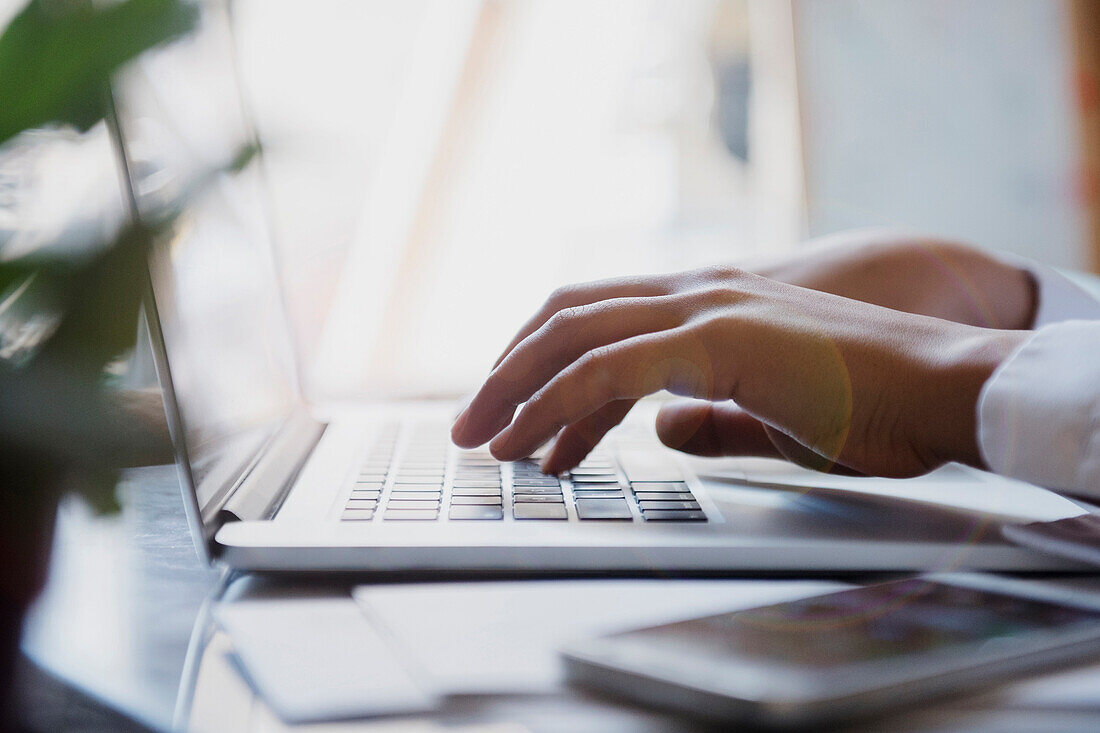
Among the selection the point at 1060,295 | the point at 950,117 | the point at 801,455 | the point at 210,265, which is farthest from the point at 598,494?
the point at 950,117

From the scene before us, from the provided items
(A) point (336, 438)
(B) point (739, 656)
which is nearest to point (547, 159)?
(A) point (336, 438)

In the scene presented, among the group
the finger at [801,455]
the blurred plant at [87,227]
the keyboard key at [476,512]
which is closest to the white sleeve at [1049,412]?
the finger at [801,455]

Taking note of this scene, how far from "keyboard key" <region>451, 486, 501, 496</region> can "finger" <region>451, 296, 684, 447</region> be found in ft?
0.13

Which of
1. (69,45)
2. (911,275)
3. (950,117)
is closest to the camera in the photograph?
(69,45)

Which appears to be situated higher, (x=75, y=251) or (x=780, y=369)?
(x=75, y=251)

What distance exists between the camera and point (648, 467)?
522 millimetres

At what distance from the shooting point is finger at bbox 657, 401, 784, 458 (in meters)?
0.50

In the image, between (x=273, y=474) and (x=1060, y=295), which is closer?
(x=273, y=474)

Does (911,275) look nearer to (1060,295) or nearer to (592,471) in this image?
(1060,295)

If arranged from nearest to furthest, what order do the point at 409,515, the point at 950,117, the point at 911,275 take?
the point at 409,515 → the point at 911,275 → the point at 950,117

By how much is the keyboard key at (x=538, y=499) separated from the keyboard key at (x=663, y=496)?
1.7 inches

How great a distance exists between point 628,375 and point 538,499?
0.26 feet

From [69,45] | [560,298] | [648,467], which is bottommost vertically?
[648,467]

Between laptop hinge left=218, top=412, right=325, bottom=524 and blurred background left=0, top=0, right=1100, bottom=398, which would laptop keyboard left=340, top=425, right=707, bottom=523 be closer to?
laptop hinge left=218, top=412, right=325, bottom=524
